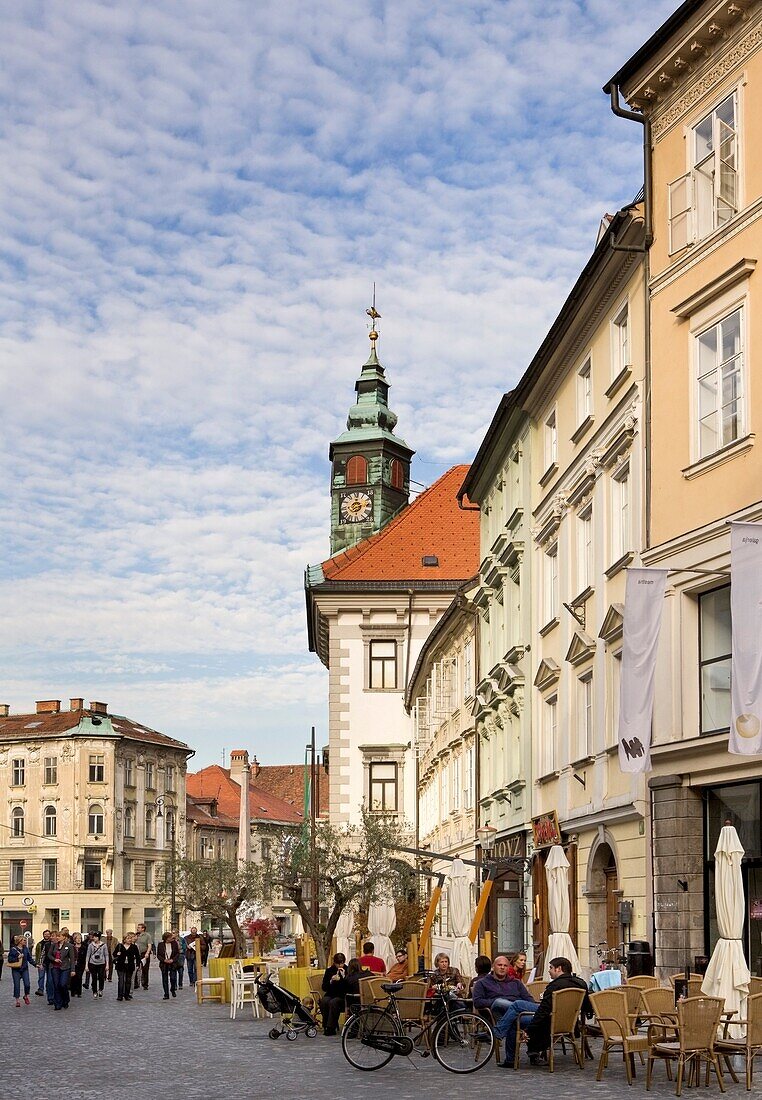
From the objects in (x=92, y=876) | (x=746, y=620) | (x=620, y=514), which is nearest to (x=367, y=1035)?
(x=746, y=620)

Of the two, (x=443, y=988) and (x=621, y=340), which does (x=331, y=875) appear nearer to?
(x=443, y=988)

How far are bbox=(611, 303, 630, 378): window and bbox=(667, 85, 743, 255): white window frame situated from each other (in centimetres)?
248

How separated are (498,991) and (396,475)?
61.8 metres

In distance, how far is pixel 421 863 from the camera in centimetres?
5856

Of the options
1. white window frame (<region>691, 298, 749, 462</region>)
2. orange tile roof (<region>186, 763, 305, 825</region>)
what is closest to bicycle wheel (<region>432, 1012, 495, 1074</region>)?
white window frame (<region>691, 298, 749, 462</region>)

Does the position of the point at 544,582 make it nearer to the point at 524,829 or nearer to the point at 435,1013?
the point at 524,829

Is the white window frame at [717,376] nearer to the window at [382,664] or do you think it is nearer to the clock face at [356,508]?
the window at [382,664]

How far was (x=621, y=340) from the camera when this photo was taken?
2697cm

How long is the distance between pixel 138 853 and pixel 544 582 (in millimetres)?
76132

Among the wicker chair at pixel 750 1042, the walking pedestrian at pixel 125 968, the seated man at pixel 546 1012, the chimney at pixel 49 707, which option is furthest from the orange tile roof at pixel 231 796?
the wicker chair at pixel 750 1042

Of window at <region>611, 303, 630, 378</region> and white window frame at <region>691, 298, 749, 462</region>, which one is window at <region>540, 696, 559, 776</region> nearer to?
window at <region>611, 303, 630, 378</region>

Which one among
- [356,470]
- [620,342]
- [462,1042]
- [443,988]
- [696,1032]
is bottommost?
[462,1042]

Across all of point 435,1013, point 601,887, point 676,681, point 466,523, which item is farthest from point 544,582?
point 466,523

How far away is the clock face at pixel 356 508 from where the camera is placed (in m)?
79.3
